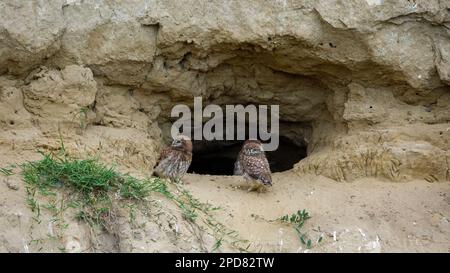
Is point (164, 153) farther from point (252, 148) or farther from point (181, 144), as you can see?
point (252, 148)

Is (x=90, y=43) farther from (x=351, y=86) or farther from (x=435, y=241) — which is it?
(x=435, y=241)

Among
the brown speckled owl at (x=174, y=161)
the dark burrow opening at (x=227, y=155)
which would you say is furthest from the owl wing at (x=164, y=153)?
the dark burrow opening at (x=227, y=155)

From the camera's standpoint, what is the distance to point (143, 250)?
248 inches

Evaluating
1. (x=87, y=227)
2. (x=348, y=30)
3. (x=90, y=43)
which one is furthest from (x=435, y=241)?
(x=90, y=43)

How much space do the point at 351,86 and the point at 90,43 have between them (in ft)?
8.81

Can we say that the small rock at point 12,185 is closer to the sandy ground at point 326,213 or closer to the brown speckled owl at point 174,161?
the sandy ground at point 326,213

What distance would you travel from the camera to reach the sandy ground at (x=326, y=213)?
6.41 meters

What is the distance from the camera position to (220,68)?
823cm

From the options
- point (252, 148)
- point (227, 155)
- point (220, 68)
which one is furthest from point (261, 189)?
point (227, 155)

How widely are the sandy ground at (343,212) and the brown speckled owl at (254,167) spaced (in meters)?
0.15

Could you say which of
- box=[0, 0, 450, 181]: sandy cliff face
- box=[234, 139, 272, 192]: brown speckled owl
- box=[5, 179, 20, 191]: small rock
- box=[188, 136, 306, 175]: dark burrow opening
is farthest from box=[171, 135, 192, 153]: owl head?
box=[5, 179, 20, 191]: small rock

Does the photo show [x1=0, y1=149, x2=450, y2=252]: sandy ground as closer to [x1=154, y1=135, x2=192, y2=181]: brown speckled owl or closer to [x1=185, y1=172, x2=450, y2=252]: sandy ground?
[x1=185, y1=172, x2=450, y2=252]: sandy ground

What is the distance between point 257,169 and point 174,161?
85 cm

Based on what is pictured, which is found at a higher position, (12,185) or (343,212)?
(12,185)
